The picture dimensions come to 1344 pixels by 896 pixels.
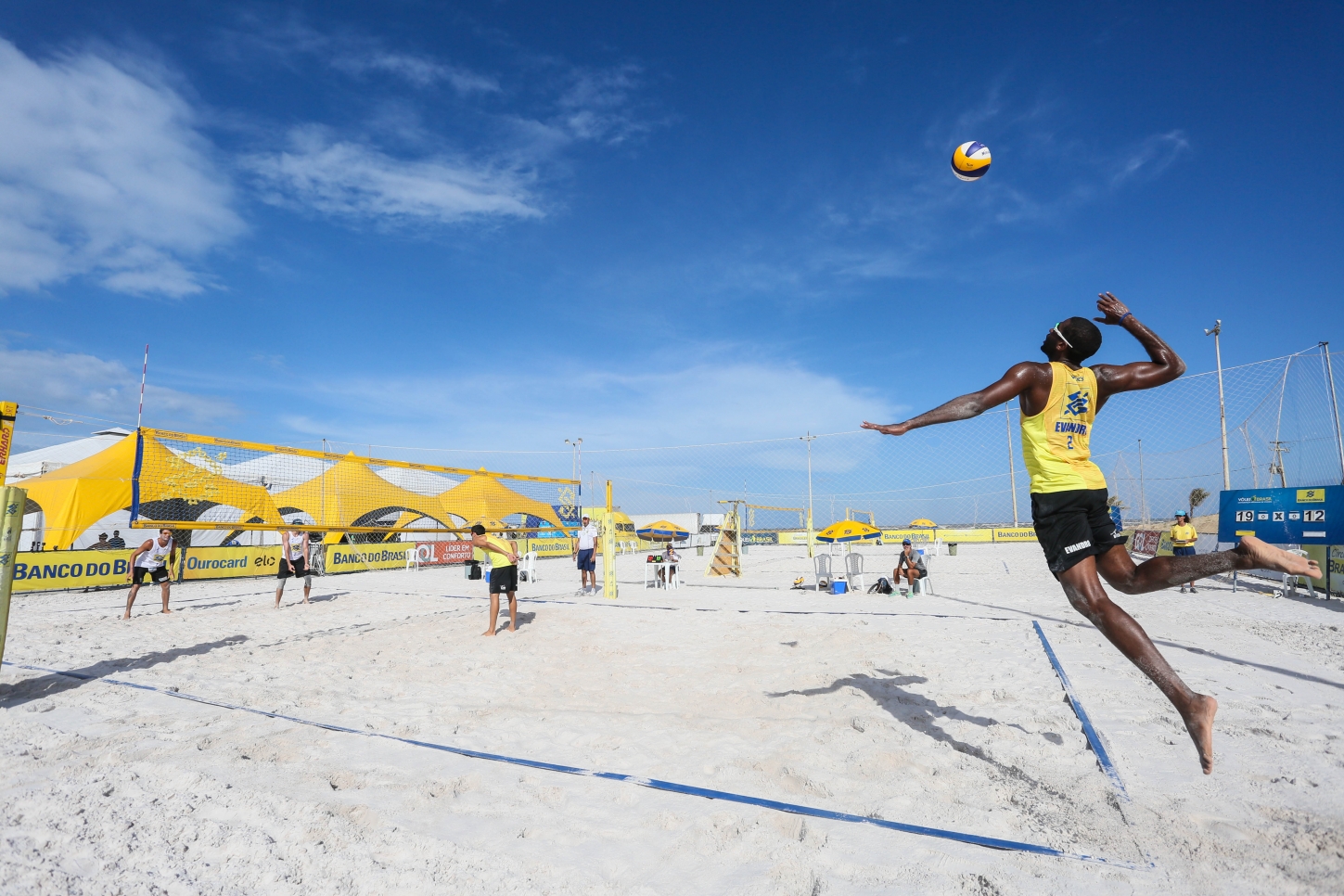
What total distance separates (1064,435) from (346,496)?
1767cm

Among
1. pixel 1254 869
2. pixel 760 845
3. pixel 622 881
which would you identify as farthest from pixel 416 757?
pixel 1254 869

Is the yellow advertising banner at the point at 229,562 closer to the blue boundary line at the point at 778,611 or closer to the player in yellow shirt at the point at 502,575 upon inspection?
the blue boundary line at the point at 778,611

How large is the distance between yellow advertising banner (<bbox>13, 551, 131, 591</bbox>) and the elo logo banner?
20.3 metres

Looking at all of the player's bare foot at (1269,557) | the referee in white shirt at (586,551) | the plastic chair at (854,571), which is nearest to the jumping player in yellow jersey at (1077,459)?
the player's bare foot at (1269,557)

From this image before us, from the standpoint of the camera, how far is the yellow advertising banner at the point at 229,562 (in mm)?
15078

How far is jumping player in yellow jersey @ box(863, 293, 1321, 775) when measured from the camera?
2.62 m

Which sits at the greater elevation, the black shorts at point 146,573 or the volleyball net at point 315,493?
the volleyball net at point 315,493

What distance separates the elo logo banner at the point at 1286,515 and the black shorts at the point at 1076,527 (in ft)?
33.5

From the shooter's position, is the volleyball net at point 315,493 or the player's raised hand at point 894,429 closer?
the player's raised hand at point 894,429

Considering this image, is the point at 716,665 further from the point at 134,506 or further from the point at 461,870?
the point at 134,506

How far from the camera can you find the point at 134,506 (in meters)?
9.84

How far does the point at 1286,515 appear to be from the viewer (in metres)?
11.4

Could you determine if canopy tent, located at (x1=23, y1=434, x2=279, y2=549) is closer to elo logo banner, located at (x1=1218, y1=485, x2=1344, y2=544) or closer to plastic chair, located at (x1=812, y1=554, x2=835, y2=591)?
plastic chair, located at (x1=812, y1=554, x2=835, y2=591)

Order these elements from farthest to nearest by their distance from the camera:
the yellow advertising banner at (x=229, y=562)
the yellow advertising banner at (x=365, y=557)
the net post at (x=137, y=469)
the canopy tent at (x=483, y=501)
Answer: the canopy tent at (x=483, y=501) < the yellow advertising banner at (x=365, y=557) < the yellow advertising banner at (x=229, y=562) < the net post at (x=137, y=469)
